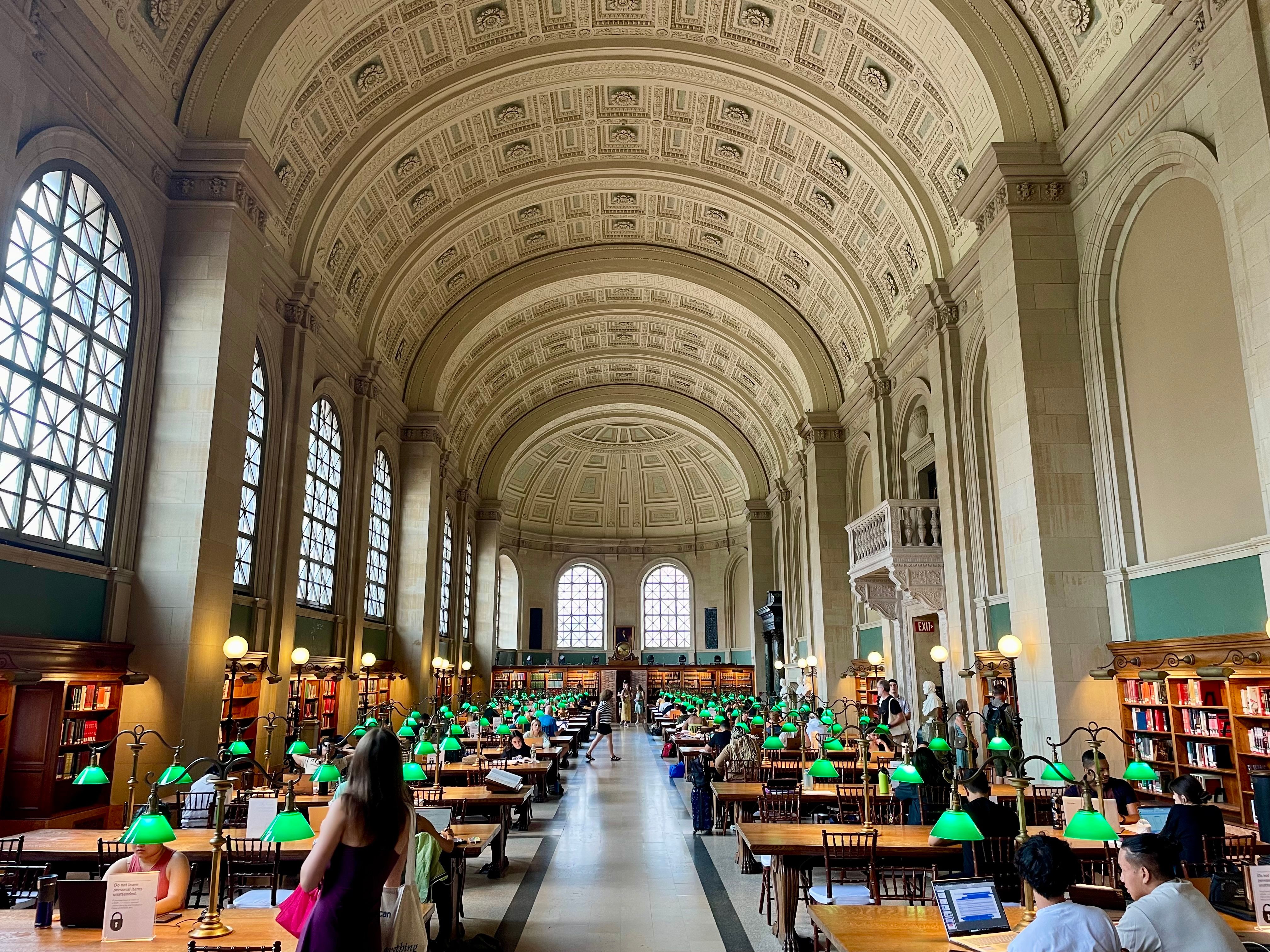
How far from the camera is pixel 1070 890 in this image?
4.80 m

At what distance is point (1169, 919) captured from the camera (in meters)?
3.53

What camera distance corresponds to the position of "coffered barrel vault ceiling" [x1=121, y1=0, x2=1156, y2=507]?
1217 cm

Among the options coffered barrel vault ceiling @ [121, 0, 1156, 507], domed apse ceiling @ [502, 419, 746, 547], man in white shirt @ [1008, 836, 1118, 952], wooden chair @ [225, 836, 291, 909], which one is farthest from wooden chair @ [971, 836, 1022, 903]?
domed apse ceiling @ [502, 419, 746, 547]

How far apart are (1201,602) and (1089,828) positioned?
6.28 meters

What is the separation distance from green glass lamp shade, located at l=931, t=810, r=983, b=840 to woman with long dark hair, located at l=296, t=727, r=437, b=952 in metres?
2.61

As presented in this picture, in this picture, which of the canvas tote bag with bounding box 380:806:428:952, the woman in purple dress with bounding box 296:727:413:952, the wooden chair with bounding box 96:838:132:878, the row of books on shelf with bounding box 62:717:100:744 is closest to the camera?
the woman in purple dress with bounding box 296:727:413:952

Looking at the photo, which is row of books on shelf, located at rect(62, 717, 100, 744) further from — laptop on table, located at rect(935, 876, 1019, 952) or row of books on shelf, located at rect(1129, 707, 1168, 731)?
row of books on shelf, located at rect(1129, 707, 1168, 731)

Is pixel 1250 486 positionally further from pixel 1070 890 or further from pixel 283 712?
pixel 283 712

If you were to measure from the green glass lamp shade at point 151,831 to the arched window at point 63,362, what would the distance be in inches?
245

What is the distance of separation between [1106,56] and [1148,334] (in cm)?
365

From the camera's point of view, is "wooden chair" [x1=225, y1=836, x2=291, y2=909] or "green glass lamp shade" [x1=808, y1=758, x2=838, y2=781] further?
"green glass lamp shade" [x1=808, y1=758, x2=838, y2=781]

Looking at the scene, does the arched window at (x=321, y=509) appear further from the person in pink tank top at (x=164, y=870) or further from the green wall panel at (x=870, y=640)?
the green wall panel at (x=870, y=640)

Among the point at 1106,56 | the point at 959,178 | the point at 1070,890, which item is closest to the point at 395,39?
the point at 959,178

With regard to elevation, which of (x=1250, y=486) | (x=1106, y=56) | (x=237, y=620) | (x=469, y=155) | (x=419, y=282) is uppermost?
(x=469, y=155)
